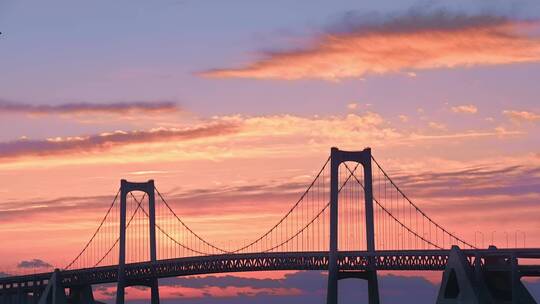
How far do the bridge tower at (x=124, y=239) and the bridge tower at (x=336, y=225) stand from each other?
86.9 feet

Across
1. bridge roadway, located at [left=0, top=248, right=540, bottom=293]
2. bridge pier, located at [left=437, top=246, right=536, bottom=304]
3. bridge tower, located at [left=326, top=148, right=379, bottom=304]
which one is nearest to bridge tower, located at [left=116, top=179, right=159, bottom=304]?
bridge roadway, located at [left=0, top=248, right=540, bottom=293]

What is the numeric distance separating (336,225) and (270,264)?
538 inches

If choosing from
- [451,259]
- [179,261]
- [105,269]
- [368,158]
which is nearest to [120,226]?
[105,269]

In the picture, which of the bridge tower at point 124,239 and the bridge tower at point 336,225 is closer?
the bridge tower at point 336,225

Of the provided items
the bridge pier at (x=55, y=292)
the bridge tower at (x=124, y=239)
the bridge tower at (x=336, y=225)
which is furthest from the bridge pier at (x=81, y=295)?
the bridge tower at (x=336, y=225)

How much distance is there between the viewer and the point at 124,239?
15412 cm

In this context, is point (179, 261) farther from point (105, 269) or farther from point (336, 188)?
point (336, 188)

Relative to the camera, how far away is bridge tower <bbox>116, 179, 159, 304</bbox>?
146 meters

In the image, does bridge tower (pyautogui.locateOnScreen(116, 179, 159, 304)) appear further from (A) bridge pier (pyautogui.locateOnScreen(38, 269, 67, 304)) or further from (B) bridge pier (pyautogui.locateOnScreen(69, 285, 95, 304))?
(A) bridge pier (pyautogui.locateOnScreen(38, 269, 67, 304))

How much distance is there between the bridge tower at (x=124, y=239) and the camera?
146 metres

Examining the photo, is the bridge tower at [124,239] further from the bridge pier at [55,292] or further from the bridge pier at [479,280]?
the bridge pier at [479,280]

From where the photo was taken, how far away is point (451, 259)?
369ft

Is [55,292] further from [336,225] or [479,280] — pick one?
[479,280]

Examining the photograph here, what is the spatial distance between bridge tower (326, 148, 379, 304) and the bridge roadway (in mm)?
Answer: 682
